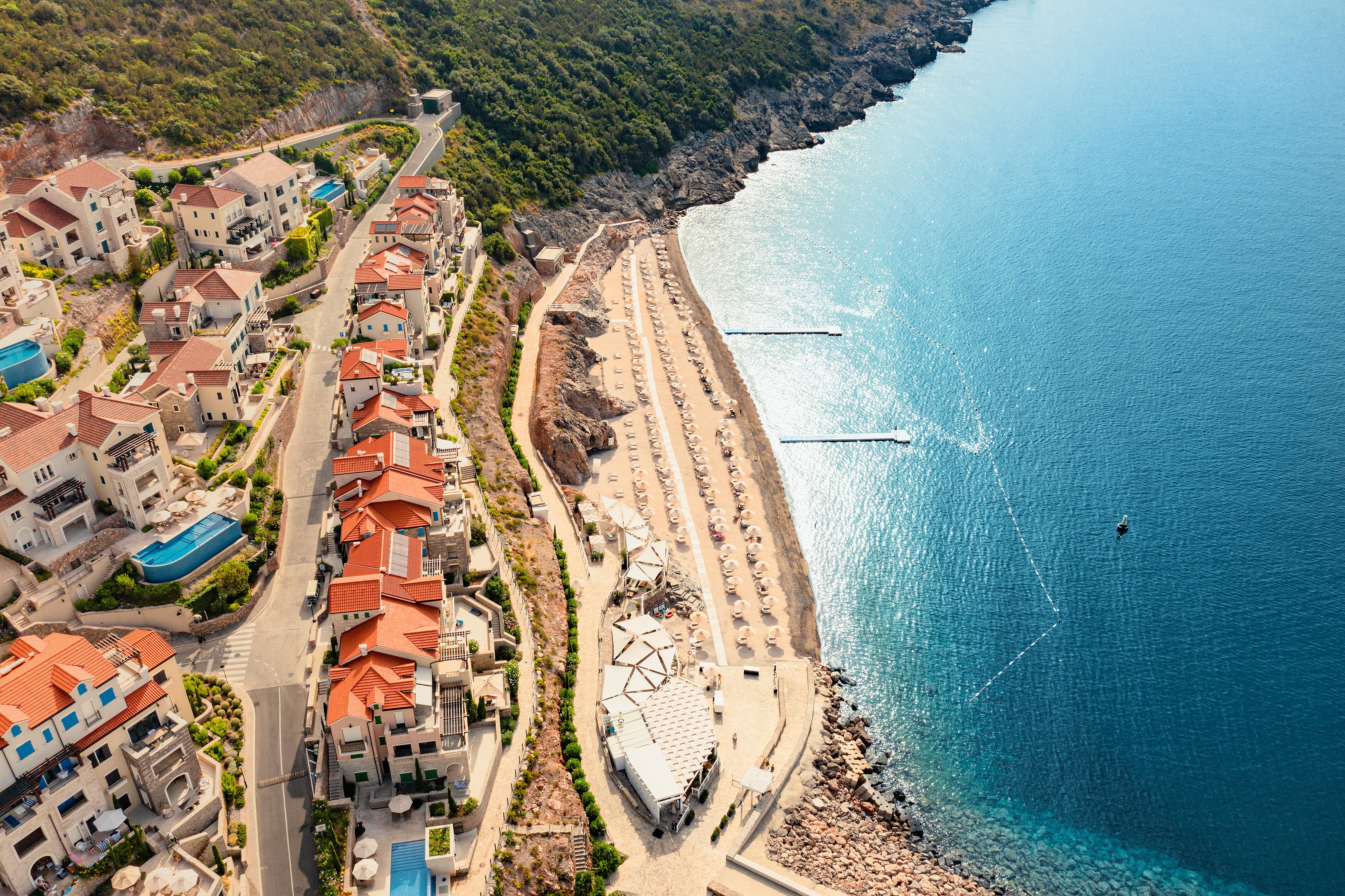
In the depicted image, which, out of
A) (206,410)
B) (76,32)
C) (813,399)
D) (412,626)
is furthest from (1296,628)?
(76,32)

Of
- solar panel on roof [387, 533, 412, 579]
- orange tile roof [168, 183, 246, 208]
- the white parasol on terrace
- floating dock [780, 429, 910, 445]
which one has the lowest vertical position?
the white parasol on terrace

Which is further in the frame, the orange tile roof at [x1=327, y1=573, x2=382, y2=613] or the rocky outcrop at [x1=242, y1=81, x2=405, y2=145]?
the rocky outcrop at [x1=242, y1=81, x2=405, y2=145]

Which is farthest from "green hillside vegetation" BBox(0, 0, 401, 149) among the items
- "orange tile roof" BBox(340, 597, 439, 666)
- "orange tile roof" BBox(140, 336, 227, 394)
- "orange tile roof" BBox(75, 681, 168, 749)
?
"orange tile roof" BBox(340, 597, 439, 666)

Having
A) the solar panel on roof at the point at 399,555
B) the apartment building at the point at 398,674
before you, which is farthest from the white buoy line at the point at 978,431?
the solar panel on roof at the point at 399,555

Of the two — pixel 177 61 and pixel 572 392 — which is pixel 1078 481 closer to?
pixel 572 392

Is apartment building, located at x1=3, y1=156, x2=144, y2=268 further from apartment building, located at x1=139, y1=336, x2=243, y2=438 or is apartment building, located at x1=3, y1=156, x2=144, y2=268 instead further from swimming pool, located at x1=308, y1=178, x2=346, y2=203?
swimming pool, located at x1=308, y1=178, x2=346, y2=203

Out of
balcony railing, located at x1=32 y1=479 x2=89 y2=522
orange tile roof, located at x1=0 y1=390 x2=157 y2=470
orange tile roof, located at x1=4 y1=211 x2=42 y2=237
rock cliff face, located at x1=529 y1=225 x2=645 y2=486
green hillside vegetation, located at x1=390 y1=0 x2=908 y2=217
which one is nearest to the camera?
orange tile roof, located at x1=0 y1=390 x2=157 y2=470
